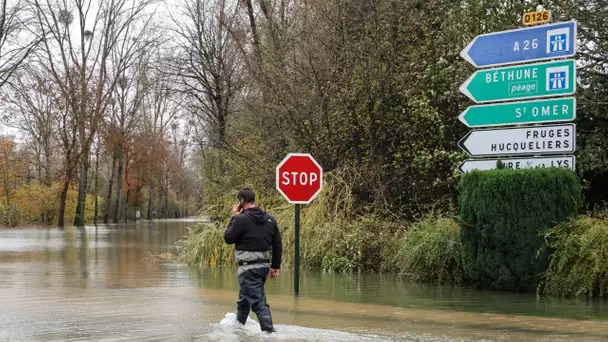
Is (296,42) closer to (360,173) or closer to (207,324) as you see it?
(360,173)

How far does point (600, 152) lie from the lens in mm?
15641

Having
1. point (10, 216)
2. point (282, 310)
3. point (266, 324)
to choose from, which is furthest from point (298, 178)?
point (10, 216)

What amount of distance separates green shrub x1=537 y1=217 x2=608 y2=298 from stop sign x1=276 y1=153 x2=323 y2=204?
3.88 meters

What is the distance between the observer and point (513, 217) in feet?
41.0

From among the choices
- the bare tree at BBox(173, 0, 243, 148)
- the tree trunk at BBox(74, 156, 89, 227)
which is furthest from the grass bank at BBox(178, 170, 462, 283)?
the tree trunk at BBox(74, 156, 89, 227)

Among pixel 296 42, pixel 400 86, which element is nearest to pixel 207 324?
pixel 400 86

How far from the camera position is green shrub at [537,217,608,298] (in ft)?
38.2

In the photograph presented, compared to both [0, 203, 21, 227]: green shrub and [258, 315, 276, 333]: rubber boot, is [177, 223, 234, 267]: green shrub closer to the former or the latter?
[258, 315, 276, 333]: rubber boot

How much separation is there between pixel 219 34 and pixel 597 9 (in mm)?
24785

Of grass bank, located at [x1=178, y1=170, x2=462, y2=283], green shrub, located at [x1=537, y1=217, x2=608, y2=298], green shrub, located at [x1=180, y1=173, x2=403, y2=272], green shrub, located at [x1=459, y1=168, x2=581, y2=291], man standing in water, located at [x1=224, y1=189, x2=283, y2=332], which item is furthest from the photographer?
green shrub, located at [x1=180, y1=173, x2=403, y2=272]

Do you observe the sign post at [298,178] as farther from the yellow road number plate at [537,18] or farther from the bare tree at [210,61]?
the bare tree at [210,61]

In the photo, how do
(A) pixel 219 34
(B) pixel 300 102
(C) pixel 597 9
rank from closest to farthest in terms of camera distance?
(C) pixel 597 9, (B) pixel 300 102, (A) pixel 219 34

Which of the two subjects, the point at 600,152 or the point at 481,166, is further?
the point at 600,152

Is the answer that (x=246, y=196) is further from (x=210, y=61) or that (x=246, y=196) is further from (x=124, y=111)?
(x=124, y=111)
